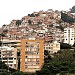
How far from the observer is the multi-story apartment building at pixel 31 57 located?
31.9 m

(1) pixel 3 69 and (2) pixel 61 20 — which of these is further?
(2) pixel 61 20

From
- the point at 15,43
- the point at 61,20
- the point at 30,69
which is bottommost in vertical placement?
the point at 30,69

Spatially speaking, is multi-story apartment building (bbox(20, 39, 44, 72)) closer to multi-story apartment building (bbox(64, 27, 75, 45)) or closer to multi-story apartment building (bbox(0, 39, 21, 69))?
multi-story apartment building (bbox(0, 39, 21, 69))

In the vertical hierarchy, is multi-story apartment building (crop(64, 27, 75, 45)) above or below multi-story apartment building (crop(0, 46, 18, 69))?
above

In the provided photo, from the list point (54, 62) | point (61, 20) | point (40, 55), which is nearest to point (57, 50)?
point (40, 55)

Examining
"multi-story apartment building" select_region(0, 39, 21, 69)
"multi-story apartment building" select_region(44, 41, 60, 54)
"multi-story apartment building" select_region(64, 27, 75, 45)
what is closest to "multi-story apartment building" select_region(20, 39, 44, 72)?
"multi-story apartment building" select_region(0, 39, 21, 69)

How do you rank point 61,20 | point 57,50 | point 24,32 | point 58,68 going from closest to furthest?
point 58,68 → point 57,50 → point 24,32 → point 61,20

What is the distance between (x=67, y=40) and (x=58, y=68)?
16297mm

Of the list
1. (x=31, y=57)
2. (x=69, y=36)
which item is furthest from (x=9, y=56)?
(x=69, y=36)

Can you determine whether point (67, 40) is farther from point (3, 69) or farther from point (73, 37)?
point (3, 69)

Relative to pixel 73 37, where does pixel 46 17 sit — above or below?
above

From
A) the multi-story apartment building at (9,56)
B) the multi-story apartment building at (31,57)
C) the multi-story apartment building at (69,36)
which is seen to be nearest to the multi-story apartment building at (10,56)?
the multi-story apartment building at (9,56)

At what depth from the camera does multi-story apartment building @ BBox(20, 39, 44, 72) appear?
3189 cm

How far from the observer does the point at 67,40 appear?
44.4 m
